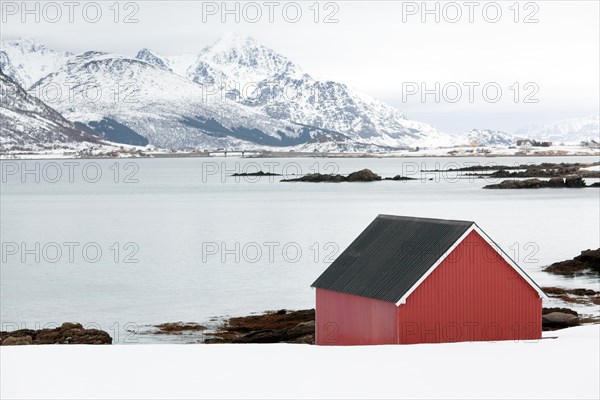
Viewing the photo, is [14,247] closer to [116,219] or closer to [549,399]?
[116,219]

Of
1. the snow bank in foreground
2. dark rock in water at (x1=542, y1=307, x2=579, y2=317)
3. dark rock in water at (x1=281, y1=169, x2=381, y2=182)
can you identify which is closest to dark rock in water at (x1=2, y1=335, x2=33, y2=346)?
the snow bank in foreground

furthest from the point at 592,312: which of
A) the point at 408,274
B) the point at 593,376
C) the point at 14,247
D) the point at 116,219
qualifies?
the point at 116,219

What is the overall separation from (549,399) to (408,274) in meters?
7.16

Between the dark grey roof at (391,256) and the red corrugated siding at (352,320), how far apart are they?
228 mm

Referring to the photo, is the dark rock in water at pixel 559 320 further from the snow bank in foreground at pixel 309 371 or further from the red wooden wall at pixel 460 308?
the snow bank in foreground at pixel 309 371

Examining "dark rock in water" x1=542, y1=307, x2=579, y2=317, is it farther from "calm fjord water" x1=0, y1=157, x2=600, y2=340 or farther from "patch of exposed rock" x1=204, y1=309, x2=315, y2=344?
"calm fjord water" x1=0, y1=157, x2=600, y2=340

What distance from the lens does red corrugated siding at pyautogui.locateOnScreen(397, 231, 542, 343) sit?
24.0 m

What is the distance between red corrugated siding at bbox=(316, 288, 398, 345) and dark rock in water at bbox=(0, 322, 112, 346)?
31.6ft

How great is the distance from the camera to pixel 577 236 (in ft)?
250

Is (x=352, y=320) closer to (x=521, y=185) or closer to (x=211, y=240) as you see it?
(x=211, y=240)

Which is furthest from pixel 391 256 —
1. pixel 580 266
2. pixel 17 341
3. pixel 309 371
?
pixel 580 266

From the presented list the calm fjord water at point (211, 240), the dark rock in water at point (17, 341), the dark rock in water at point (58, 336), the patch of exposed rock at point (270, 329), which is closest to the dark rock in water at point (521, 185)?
the calm fjord water at point (211, 240)

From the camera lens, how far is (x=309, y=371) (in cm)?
2030

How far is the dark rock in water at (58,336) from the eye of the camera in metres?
33.6
